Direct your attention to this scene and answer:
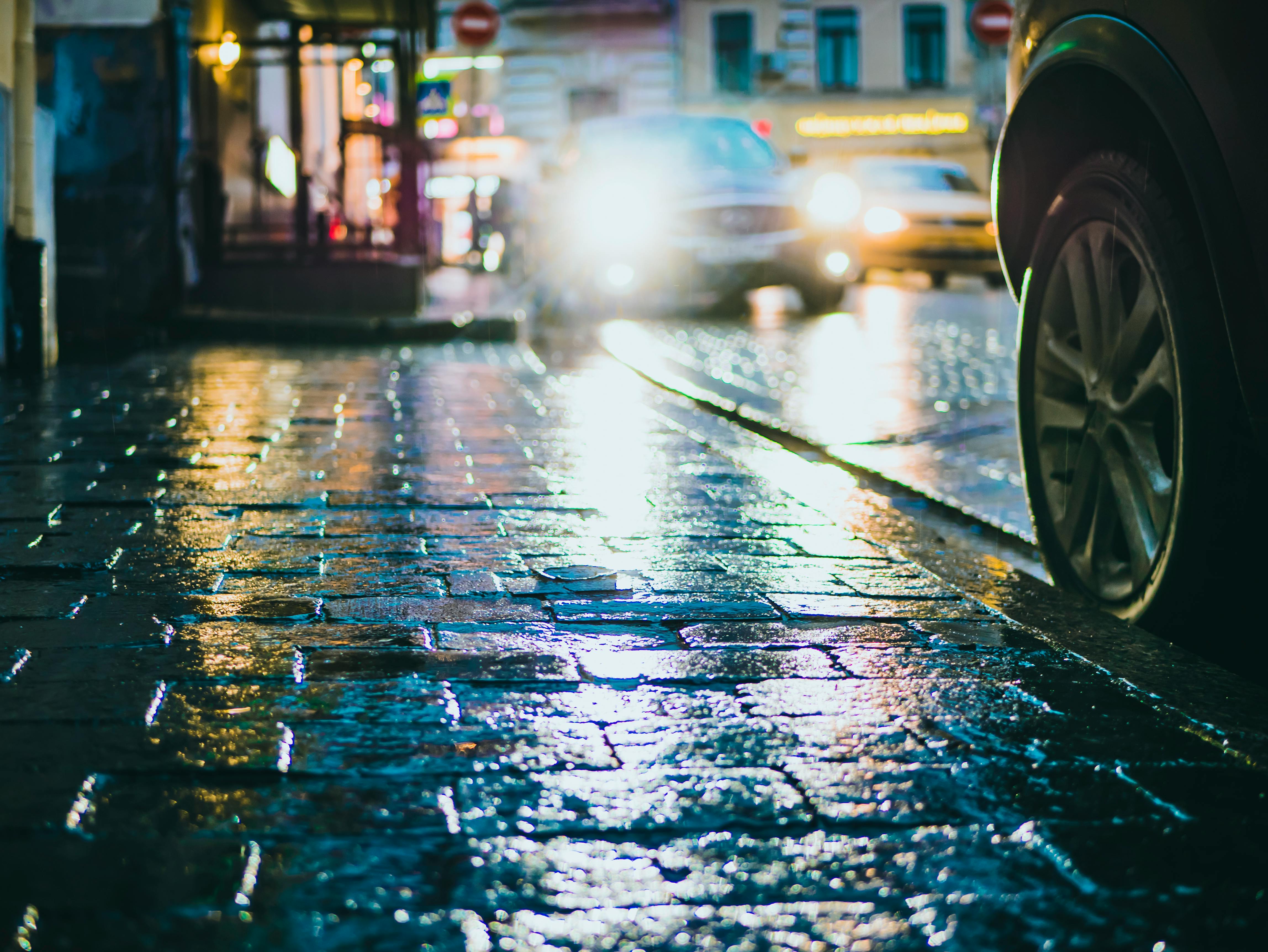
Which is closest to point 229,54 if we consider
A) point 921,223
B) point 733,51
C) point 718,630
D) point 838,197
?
point 838,197

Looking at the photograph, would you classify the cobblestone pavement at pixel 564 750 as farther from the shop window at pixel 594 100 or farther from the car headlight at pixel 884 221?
the shop window at pixel 594 100

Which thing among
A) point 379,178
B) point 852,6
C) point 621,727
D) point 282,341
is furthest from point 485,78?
point 621,727

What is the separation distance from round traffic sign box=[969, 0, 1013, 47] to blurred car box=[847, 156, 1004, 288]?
7.19 meters

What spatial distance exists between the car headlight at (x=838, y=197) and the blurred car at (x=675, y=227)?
13.5 ft

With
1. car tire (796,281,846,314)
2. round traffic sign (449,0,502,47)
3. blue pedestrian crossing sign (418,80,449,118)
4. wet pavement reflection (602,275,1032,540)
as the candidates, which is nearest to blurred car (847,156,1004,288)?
wet pavement reflection (602,275,1032,540)

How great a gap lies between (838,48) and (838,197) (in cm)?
2158

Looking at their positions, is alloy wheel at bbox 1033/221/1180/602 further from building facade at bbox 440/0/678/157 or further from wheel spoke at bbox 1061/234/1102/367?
building facade at bbox 440/0/678/157

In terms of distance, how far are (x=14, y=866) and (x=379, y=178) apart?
15.2 m

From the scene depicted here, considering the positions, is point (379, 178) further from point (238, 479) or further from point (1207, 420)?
point (1207, 420)

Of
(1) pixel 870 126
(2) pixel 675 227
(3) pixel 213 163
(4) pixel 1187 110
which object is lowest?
(4) pixel 1187 110

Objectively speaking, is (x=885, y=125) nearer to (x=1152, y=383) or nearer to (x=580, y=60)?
(x=580, y=60)

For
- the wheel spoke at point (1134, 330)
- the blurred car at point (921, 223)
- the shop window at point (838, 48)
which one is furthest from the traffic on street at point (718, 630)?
the shop window at point (838, 48)

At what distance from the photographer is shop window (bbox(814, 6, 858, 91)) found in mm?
41344

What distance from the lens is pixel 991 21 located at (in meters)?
28.8
